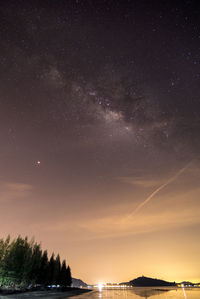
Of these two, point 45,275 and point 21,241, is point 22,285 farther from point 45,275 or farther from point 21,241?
point 45,275

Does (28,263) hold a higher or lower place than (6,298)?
higher

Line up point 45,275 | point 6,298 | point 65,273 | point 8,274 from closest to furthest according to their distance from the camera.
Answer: point 6,298
point 8,274
point 45,275
point 65,273

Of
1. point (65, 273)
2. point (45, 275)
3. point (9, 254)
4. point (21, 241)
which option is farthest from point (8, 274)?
point (65, 273)

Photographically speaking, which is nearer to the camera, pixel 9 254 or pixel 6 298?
pixel 6 298

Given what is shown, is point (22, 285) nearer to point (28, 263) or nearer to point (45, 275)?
point (28, 263)

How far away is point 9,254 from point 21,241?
5.85m

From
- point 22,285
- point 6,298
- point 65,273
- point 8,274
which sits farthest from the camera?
point 65,273

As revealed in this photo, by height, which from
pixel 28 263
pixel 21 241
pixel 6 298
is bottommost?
pixel 6 298

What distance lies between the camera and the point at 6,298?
133 feet

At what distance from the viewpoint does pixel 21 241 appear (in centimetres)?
6531

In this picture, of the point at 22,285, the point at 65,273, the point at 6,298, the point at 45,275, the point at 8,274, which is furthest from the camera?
the point at 65,273

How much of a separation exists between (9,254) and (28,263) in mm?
6908

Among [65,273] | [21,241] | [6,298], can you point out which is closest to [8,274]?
[21,241]

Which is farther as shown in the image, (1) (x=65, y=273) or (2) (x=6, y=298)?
(1) (x=65, y=273)
